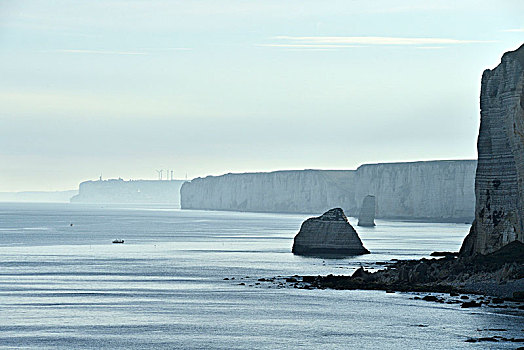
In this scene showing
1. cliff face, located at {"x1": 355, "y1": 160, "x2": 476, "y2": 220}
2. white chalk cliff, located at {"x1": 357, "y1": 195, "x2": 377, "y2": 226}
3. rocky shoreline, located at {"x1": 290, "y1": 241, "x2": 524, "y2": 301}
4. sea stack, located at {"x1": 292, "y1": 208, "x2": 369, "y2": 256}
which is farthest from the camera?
cliff face, located at {"x1": 355, "y1": 160, "x2": 476, "y2": 220}

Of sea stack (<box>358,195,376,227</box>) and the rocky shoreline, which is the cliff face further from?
the rocky shoreline

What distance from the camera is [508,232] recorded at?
179 ft

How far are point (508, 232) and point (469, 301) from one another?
1191 cm

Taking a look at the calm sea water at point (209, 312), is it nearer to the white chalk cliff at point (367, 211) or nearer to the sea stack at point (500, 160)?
the sea stack at point (500, 160)

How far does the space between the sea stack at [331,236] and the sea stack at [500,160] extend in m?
20.7

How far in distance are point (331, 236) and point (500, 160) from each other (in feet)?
79.7


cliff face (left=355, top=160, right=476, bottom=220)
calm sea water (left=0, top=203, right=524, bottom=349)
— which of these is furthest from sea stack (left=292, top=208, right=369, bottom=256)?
cliff face (left=355, top=160, right=476, bottom=220)

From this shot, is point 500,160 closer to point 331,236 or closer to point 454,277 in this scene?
point 454,277

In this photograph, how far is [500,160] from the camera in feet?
184

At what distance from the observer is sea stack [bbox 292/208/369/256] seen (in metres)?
77.2

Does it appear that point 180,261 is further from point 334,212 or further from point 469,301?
point 469,301

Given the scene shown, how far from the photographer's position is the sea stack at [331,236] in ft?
253

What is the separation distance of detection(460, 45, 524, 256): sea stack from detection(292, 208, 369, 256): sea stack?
67.9 feet

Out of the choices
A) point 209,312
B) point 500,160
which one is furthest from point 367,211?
point 209,312
